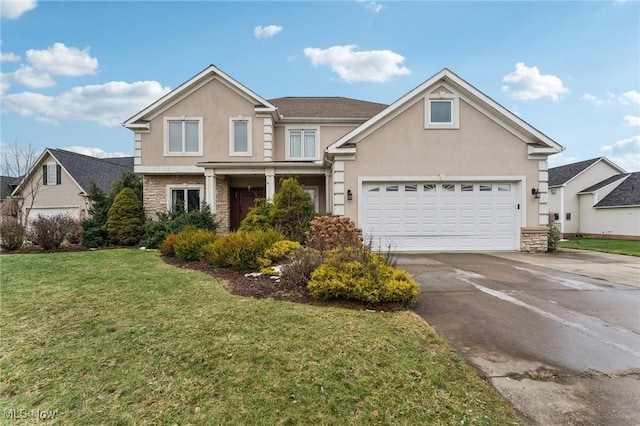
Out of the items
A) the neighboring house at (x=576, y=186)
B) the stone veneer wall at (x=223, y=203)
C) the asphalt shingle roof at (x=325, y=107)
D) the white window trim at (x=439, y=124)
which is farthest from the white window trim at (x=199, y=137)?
the neighboring house at (x=576, y=186)

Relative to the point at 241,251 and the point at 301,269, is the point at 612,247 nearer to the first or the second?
the point at 301,269

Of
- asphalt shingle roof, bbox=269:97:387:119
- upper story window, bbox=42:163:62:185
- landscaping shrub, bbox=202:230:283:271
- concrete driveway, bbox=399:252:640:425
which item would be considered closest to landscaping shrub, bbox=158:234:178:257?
landscaping shrub, bbox=202:230:283:271

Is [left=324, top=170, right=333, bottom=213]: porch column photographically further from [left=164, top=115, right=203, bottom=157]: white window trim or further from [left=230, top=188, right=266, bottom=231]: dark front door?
[left=164, top=115, right=203, bottom=157]: white window trim

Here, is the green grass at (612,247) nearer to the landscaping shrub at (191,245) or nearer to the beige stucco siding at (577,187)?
the beige stucco siding at (577,187)

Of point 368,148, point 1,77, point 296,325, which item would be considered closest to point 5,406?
point 296,325

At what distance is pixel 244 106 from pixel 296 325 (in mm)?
12664

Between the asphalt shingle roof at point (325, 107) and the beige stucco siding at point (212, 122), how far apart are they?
2.17m

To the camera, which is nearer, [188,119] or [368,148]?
[368,148]

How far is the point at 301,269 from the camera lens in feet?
19.1

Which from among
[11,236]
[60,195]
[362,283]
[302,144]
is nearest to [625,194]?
[302,144]

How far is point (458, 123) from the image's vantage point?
11789 millimetres

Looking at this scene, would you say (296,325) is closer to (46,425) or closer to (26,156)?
(46,425)

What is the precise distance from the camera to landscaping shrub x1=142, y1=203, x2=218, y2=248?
40.4ft

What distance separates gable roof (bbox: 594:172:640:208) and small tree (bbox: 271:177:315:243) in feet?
82.8
